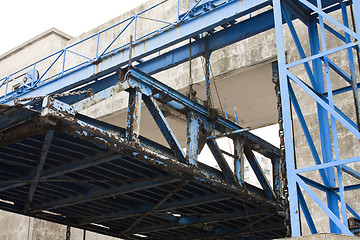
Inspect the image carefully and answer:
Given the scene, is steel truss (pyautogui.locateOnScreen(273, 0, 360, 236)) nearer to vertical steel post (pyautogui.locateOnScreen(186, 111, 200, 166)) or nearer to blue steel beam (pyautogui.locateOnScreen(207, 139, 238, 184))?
vertical steel post (pyautogui.locateOnScreen(186, 111, 200, 166))

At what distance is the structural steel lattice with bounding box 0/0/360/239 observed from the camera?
9.48m

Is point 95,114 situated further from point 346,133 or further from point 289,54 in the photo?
point 346,133

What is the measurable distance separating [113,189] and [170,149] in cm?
258

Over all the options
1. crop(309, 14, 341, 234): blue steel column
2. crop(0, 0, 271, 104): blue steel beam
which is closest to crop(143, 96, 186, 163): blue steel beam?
crop(0, 0, 271, 104): blue steel beam

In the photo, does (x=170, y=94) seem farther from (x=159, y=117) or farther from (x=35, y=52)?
(x=35, y=52)

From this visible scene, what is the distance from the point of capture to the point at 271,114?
20.5 metres

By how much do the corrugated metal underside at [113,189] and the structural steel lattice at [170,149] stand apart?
35 mm

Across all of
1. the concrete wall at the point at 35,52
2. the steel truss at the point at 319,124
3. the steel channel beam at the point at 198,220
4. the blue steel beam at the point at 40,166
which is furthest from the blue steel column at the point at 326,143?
the concrete wall at the point at 35,52

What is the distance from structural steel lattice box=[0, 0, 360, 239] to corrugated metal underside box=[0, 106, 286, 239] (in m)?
0.03

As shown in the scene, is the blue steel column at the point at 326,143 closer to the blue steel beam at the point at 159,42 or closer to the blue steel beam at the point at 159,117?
the blue steel beam at the point at 159,42

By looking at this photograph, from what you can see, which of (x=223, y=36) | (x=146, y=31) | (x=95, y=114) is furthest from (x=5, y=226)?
(x=223, y=36)

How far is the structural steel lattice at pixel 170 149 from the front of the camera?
9.48 meters

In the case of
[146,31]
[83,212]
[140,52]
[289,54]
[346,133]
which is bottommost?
[83,212]

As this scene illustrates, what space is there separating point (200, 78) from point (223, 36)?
5.17 metres
